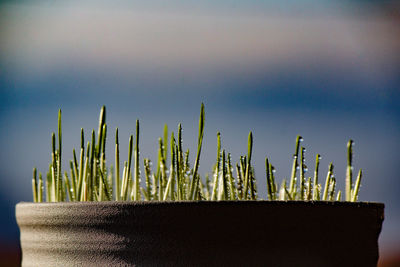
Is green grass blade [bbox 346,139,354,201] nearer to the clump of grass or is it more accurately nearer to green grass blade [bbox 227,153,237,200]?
the clump of grass

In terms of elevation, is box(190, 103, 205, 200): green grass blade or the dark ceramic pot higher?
box(190, 103, 205, 200): green grass blade

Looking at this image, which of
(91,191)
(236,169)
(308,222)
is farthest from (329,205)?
(91,191)

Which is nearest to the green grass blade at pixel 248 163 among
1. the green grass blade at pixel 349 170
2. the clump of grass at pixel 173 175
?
the clump of grass at pixel 173 175

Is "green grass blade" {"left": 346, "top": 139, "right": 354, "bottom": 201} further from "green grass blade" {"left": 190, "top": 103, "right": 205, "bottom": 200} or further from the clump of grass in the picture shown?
"green grass blade" {"left": 190, "top": 103, "right": 205, "bottom": 200}

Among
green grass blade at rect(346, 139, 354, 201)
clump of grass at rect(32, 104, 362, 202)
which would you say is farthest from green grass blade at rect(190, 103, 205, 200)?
green grass blade at rect(346, 139, 354, 201)

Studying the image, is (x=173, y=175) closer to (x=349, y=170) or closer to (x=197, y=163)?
(x=197, y=163)

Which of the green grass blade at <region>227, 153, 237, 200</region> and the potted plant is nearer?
the potted plant

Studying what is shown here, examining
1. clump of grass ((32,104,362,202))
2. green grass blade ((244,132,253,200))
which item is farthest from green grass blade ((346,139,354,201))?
green grass blade ((244,132,253,200))

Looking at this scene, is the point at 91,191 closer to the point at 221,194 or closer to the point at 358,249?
the point at 221,194

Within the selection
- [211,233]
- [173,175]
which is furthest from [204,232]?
[173,175]
